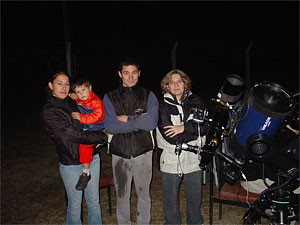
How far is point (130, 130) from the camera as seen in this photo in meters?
3.03

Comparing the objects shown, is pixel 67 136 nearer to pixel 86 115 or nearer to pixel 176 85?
pixel 86 115

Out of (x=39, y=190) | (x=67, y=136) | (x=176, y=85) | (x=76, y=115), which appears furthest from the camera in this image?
(x=39, y=190)

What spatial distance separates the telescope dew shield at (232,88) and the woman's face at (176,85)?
3.35 feet

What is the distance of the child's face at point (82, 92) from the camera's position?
10.1ft

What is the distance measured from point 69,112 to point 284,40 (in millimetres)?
26686

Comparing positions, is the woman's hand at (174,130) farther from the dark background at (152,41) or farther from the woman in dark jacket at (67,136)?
the dark background at (152,41)

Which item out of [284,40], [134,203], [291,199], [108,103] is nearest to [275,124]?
[291,199]

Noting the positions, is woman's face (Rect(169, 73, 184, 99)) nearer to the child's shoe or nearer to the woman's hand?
the woman's hand

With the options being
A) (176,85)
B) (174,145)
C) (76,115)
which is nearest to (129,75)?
(176,85)

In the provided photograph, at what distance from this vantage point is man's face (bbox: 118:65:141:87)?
10.1 feet

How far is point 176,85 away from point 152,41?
29.0 metres

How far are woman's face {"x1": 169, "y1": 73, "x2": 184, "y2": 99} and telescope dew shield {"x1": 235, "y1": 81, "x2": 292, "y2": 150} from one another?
121cm

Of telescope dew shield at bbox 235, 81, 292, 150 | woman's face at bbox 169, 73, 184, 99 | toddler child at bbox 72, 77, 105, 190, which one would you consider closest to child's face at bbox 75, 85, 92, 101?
toddler child at bbox 72, 77, 105, 190

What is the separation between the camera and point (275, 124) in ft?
6.23
